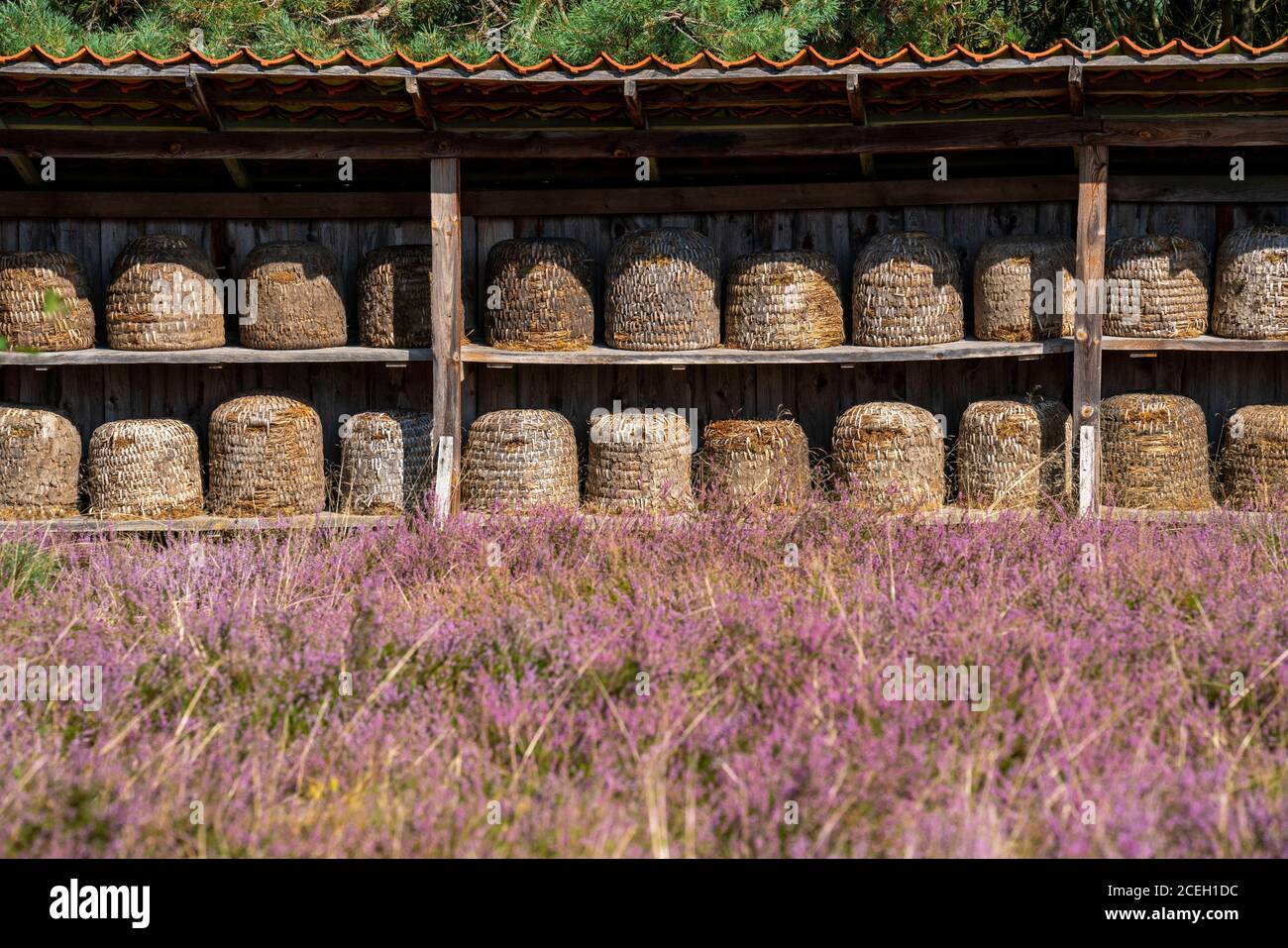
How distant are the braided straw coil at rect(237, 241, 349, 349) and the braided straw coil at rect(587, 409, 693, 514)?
179 centimetres

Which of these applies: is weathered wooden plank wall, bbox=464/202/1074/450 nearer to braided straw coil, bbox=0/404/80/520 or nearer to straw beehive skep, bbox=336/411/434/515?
straw beehive skep, bbox=336/411/434/515

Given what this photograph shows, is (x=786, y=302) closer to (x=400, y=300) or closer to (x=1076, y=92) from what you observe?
(x=1076, y=92)

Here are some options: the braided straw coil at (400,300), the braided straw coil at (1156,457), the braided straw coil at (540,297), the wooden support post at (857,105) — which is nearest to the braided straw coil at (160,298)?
the braided straw coil at (400,300)

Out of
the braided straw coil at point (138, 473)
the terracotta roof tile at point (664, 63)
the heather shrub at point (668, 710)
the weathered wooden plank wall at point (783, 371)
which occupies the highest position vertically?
the terracotta roof tile at point (664, 63)

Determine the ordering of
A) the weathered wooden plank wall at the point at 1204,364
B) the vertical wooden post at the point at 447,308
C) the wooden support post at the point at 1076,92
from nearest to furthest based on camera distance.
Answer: the wooden support post at the point at 1076,92
the vertical wooden post at the point at 447,308
the weathered wooden plank wall at the point at 1204,364

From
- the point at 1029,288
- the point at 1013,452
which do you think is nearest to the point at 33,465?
the point at 1013,452

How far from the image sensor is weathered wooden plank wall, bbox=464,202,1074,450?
818 centimetres

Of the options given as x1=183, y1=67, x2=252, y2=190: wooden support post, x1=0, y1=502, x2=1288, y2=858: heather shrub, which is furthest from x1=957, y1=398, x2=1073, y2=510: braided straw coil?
x1=183, y1=67, x2=252, y2=190: wooden support post

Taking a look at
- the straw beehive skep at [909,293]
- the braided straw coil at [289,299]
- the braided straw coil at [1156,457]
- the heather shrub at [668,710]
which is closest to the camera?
the heather shrub at [668,710]

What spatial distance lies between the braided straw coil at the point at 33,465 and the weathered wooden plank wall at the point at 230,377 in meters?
0.84

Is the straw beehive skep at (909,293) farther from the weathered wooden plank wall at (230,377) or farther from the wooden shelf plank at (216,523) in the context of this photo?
the wooden shelf plank at (216,523)

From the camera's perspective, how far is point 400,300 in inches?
305

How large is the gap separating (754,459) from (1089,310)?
2.04 metres

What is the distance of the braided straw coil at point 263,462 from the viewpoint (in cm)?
748
